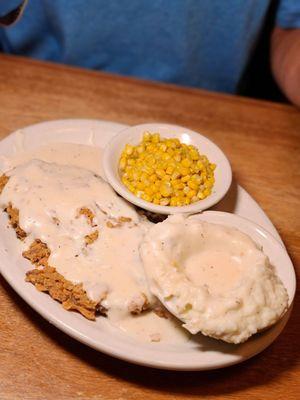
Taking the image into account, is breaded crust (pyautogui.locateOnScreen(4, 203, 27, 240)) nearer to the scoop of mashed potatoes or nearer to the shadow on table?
the shadow on table

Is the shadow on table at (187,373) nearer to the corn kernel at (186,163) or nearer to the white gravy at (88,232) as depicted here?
the white gravy at (88,232)

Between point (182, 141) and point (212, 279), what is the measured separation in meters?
0.60

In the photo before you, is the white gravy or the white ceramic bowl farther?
the white ceramic bowl

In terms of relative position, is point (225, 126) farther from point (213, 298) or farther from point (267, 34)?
point (213, 298)

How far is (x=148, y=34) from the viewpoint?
2355mm

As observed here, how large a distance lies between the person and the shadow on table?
1288 mm

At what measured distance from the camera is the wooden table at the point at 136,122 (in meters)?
1.28

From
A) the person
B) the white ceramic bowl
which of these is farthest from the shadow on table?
the person

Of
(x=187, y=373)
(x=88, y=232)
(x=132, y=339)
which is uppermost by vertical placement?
(x=88, y=232)

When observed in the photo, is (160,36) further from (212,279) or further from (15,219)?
(212,279)

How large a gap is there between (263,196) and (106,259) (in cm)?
75

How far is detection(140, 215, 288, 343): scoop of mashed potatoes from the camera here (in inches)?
45.1

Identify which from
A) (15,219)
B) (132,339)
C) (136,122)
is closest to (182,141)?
(136,122)

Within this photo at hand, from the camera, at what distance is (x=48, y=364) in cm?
129
